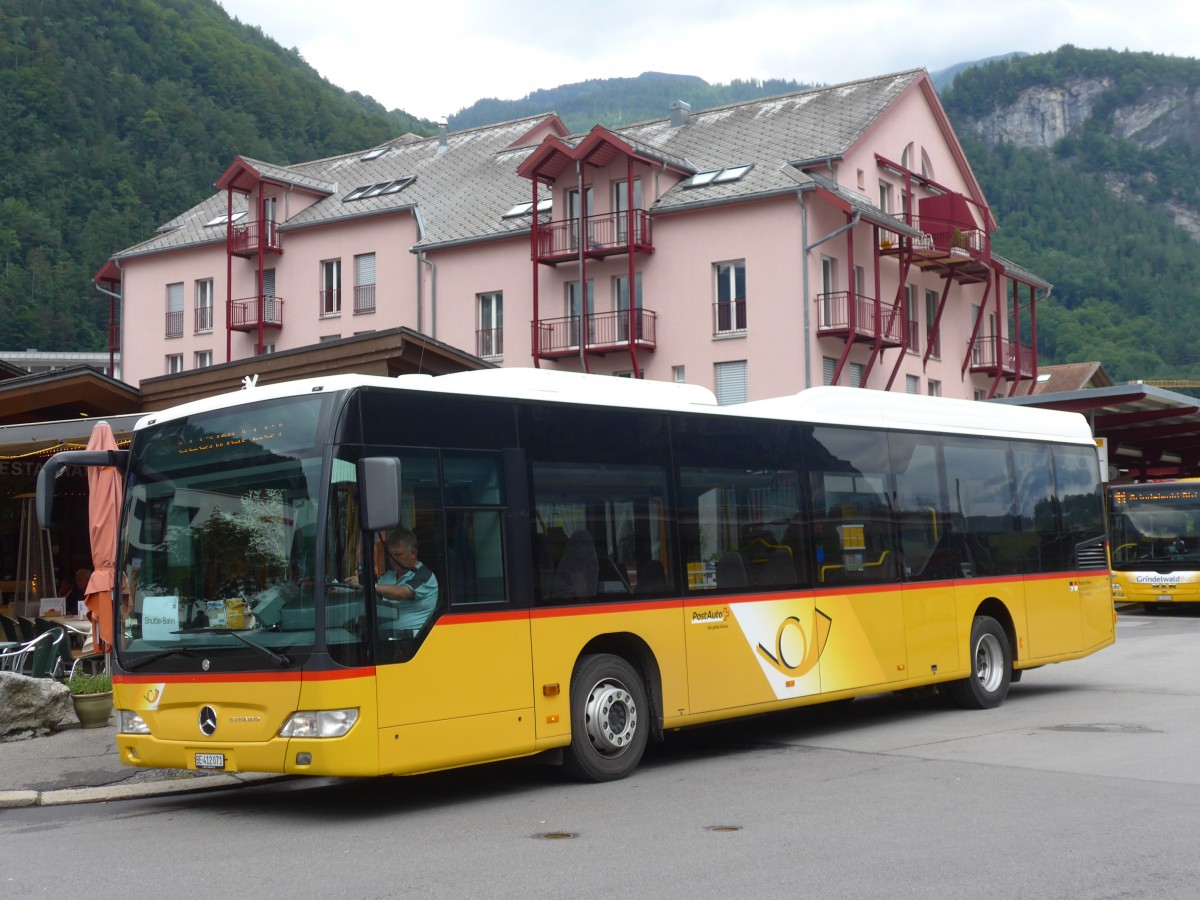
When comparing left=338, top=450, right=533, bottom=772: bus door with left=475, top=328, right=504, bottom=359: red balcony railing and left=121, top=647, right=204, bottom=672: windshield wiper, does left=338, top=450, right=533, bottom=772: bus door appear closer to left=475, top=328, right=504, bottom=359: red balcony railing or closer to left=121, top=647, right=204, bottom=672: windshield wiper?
left=121, top=647, right=204, bottom=672: windshield wiper

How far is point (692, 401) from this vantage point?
11.9 metres

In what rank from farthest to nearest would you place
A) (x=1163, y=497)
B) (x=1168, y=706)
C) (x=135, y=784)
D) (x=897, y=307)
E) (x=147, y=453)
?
(x=897, y=307) → (x=1163, y=497) → (x=1168, y=706) → (x=135, y=784) → (x=147, y=453)

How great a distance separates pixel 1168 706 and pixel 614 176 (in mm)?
31106

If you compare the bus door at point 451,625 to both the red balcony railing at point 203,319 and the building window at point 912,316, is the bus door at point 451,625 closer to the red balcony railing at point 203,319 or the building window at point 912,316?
the building window at point 912,316

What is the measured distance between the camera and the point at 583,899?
674 cm

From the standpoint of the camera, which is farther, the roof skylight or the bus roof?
the roof skylight

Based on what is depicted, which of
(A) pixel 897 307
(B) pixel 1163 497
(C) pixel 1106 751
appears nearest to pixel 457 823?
(C) pixel 1106 751

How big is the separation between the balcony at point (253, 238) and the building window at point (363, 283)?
3.44m

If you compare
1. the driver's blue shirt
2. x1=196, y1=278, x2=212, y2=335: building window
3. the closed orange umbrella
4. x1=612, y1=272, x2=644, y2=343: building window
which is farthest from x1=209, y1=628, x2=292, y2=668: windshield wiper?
x1=196, y1=278, x2=212, y2=335: building window

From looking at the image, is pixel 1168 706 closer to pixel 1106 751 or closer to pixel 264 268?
pixel 1106 751

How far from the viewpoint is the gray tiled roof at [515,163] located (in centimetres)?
4256

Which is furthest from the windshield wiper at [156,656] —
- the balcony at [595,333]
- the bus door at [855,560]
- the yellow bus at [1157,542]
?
the balcony at [595,333]

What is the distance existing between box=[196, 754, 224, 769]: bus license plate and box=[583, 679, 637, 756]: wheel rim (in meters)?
2.56

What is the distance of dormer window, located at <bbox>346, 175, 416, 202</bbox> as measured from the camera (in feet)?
167
